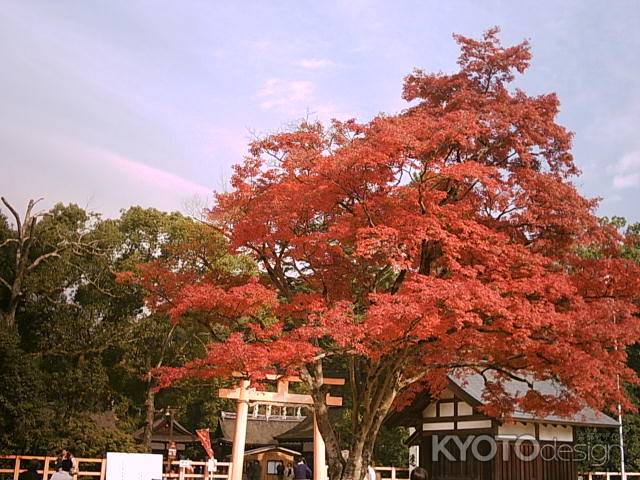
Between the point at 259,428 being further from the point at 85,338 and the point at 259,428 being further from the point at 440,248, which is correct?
the point at 440,248

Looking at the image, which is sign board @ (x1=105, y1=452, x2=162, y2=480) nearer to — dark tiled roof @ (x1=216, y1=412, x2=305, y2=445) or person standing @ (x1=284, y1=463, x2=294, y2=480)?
person standing @ (x1=284, y1=463, x2=294, y2=480)

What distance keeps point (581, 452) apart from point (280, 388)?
9.69 m

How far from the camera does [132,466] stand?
44.0 ft

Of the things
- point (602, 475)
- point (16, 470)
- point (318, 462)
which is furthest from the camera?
point (318, 462)

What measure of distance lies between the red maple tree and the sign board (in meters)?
1.69

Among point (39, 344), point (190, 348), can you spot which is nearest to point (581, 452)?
point (190, 348)

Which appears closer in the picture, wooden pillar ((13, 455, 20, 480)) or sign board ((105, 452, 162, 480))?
sign board ((105, 452, 162, 480))

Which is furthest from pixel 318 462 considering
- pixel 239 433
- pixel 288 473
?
pixel 288 473

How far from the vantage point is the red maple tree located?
41.7 ft

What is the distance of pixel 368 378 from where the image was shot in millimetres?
15125

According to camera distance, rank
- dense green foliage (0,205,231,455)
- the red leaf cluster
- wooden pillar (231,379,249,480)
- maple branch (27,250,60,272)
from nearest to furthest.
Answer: the red leaf cluster, dense green foliage (0,205,231,455), wooden pillar (231,379,249,480), maple branch (27,250,60,272)
